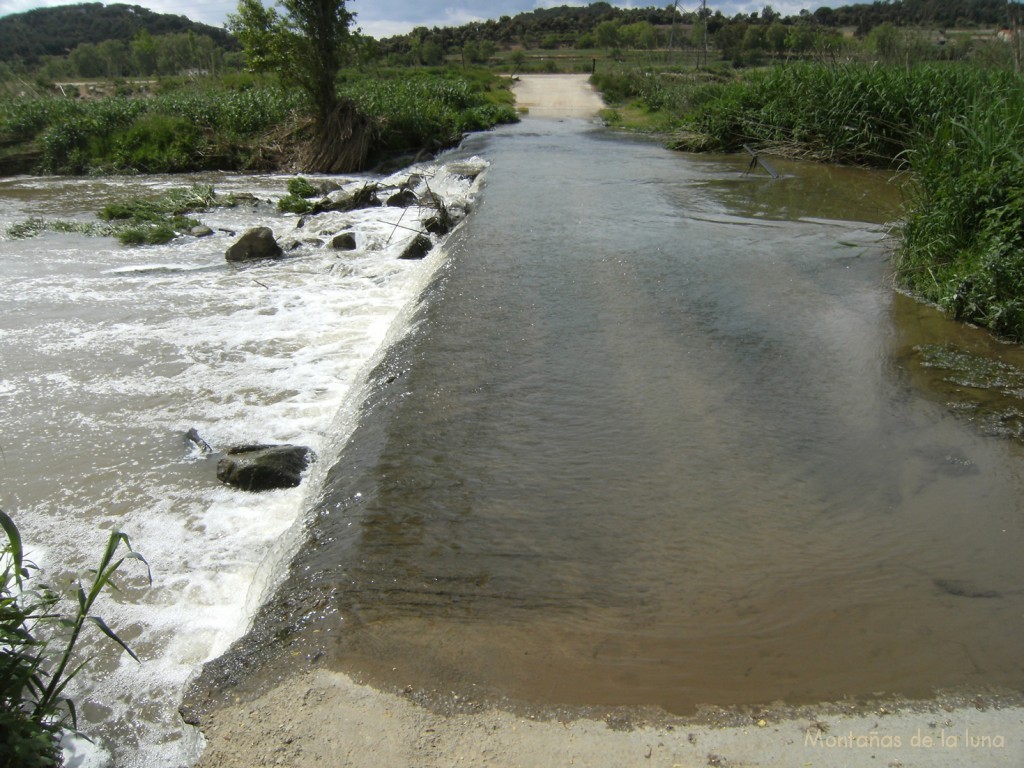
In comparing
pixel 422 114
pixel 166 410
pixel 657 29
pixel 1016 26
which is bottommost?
pixel 166 410

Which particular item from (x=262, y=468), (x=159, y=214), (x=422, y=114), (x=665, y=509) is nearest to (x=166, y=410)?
(x=262, y=468)

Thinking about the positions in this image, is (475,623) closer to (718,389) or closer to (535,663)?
(535,663)

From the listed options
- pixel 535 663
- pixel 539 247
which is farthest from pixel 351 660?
pixel 539 247

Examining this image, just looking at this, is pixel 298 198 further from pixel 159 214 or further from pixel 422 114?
pixel 422 114

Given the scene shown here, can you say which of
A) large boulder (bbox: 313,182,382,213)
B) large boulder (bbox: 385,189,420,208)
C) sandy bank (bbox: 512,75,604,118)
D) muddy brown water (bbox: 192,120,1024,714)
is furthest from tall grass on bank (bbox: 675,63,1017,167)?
sandy bank (bbox: 512,75,604,118)

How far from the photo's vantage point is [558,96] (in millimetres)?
38156

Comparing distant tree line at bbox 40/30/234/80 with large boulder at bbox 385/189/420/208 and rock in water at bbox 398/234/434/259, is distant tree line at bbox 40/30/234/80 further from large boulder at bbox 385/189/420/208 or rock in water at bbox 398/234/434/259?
rock in water at bbox 398/234/434/259

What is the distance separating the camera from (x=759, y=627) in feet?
10.8

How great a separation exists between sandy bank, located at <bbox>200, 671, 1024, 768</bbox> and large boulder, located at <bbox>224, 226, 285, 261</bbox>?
8.19m

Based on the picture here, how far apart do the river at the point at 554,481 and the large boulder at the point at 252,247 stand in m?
1.36

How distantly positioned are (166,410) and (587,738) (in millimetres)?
4361

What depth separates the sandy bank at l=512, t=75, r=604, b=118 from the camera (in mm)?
32031

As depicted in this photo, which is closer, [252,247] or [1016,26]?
[1016,26]

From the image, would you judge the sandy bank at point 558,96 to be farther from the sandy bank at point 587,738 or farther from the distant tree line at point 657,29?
the sandy bank at point 587,738
